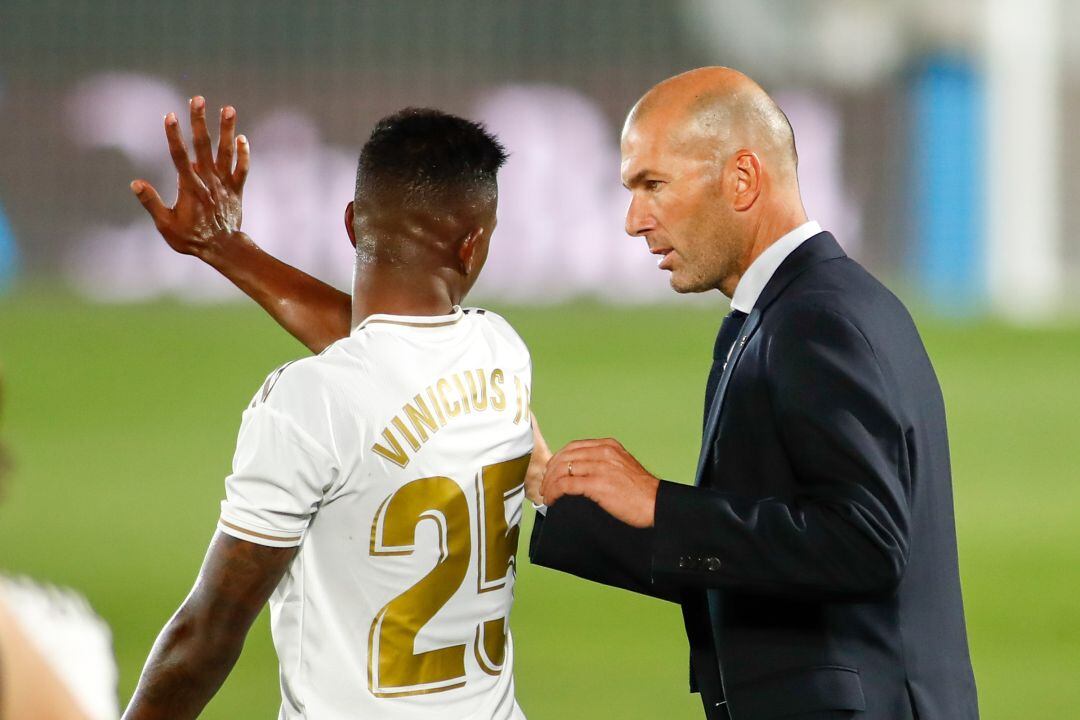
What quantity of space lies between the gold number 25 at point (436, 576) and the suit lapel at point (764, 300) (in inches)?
14.5

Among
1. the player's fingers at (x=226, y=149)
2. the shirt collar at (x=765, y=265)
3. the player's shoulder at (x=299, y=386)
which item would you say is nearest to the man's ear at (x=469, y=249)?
the player's shoulder at (x=299, y=386)

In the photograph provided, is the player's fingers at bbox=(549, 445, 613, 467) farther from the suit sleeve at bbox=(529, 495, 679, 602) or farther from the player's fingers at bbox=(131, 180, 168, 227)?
the player's fingers at bbox=(131, 180, 168, 227)

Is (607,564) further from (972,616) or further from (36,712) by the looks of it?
(972,616)

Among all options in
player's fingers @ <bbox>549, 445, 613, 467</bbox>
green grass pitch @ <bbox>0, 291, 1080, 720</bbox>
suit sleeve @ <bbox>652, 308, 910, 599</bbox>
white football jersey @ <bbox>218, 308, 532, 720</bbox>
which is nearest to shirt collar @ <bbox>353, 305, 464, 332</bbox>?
white football jersey @ <bbox>218, 308, 532, 720</bbox>

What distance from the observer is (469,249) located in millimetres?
2295

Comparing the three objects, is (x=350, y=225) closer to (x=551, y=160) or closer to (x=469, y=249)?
(x=469, y=249)

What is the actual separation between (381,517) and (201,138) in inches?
34.4

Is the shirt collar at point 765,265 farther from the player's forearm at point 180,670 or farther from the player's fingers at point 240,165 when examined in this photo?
the player's forearm at point 180,670

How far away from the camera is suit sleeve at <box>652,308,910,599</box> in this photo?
2.23m

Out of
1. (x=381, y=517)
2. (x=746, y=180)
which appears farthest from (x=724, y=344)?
(x=381, y=517)

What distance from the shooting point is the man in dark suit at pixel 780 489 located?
7.38 feet

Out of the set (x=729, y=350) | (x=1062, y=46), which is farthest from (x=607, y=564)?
(x=1062, y=46)

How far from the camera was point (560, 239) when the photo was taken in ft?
70.3

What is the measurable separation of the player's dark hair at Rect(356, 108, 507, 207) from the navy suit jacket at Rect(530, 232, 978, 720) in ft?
1.69
